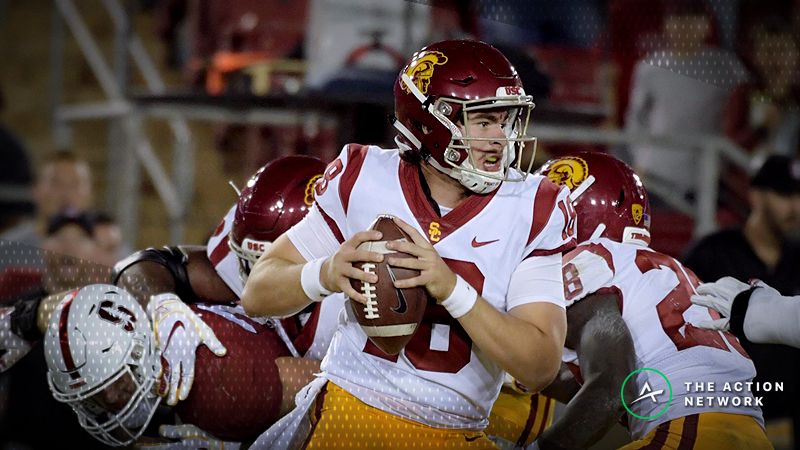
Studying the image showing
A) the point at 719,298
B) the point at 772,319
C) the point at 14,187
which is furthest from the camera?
the point at 14,187

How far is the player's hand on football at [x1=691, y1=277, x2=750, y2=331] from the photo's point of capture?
270 centimetres

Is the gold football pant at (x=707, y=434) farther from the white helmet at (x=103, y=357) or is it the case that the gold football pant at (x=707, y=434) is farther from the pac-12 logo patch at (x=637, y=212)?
the white helmet at (x=103, y=357)

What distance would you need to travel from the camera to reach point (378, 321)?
88.6 inches

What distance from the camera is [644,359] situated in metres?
2.78

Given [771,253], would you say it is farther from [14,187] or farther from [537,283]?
[14,187]

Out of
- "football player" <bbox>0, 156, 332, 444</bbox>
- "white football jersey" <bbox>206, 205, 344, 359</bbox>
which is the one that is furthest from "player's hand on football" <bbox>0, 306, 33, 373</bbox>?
"white football jersey" <bbox>206, 205, 344, 359</bbox>

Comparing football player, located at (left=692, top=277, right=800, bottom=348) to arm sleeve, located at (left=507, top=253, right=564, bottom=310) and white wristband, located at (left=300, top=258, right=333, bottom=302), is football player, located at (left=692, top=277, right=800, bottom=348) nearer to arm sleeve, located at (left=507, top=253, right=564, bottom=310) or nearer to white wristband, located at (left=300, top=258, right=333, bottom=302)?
arm sleeve, located at (left=507, top=253, right=564, bottom=310)

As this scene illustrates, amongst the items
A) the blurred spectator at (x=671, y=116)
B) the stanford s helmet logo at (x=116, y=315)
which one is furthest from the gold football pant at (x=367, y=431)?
the blurred spectator at (x=671, y=116)

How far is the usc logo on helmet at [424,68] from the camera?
2.51 metres

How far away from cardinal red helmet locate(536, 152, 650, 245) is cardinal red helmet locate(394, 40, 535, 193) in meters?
0.53

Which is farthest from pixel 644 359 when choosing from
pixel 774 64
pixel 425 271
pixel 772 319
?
pixel 774 64

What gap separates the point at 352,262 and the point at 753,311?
99 cm

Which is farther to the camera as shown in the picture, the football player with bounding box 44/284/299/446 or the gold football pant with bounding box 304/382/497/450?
the football player with bounding box 44/284/299/446

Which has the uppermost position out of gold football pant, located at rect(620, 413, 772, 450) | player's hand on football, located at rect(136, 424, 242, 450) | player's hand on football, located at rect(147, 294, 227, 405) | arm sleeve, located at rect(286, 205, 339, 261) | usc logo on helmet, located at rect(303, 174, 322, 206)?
arm sleeve, located at rect(286, 205, 339, 261)
